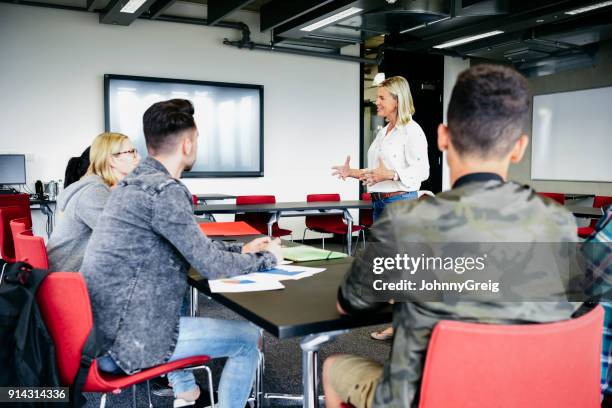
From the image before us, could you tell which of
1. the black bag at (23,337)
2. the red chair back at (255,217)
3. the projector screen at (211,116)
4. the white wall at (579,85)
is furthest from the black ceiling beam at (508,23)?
the black bag at (23,337)

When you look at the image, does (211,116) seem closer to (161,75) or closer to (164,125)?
(161,75)

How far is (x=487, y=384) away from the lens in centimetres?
104

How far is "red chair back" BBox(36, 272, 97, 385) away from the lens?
58.9 inches

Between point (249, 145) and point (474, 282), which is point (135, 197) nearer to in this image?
point (474, 282)

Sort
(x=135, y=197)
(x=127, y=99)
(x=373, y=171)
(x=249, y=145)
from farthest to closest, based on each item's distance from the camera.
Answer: (x=249, y=145) → (x=127, y=99) → (x=373, y=171) → (x=135, y=197)

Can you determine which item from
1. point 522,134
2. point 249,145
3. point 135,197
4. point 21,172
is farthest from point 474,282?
point 249,145

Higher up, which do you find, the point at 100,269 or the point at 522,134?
the point at 522,134

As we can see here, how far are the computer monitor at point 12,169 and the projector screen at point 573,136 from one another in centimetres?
775

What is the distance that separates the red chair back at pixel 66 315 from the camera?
58.9 inches

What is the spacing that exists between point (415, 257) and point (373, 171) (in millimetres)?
1978

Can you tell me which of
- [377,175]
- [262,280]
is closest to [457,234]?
[262,280]

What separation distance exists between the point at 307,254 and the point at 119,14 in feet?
16.6

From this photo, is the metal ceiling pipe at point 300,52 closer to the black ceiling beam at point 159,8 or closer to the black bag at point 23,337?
the black ceiling beam at point 159,8

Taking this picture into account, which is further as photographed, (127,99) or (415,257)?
(127,99)
